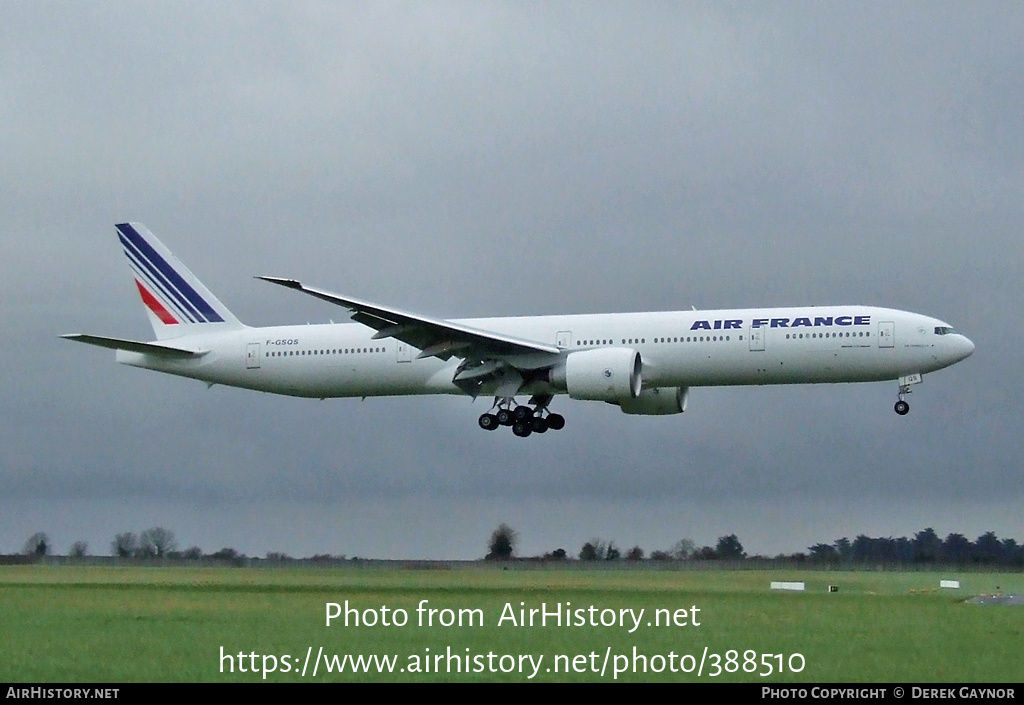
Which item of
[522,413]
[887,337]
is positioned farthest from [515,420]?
[887,337]

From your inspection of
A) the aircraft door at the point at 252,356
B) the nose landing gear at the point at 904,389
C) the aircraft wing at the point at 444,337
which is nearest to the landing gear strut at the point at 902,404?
the nose landing gear at the point at 904,389

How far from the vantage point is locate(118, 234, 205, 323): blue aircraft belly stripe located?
54.1m

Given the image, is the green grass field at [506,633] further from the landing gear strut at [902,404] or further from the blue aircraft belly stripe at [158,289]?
the blue aircraft belly stripe at [158,289]

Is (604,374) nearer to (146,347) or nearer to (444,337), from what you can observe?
(444,337)

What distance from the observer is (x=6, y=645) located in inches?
939

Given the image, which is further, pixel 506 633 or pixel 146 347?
pixel 146 347

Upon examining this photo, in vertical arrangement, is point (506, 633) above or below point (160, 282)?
below

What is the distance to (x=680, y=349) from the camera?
148 feet

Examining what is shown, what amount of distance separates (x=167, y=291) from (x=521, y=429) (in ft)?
50.7

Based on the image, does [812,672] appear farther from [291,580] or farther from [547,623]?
[291,580]

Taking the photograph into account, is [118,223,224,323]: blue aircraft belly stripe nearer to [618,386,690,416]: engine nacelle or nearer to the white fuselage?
the white fuselage
